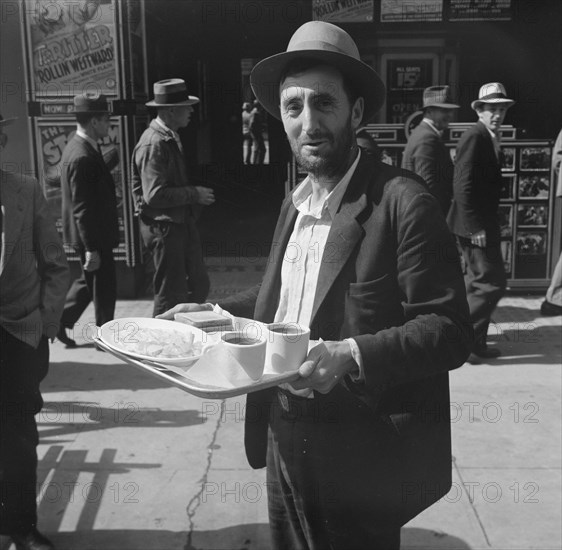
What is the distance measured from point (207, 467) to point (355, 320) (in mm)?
2514

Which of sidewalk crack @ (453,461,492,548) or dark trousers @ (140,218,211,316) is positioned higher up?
dark trousers @ (140,218,211,316)

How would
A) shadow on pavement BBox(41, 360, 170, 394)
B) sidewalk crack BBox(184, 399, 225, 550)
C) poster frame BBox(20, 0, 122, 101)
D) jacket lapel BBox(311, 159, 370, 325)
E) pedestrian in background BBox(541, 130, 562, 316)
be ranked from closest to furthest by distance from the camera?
jacket lapel BBox(311, 159, 370, 325)
sidewalk crack BBox(184, 399, 225, 550)
shadow on pavement BBox(41, 360, 170, 394)
pedestrian in background BBox(541, 130, 562, 316)
poster frame BBox(20, 0, 122, 101)

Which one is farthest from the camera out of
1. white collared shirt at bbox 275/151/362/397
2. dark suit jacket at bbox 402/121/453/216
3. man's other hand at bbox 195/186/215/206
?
dark suit jacket at bbox 402/121/453/216

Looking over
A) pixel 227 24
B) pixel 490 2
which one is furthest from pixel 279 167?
pixel 490 2

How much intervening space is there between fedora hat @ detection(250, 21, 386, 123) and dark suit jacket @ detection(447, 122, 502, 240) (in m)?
3.99

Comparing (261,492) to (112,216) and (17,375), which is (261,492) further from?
(112,216)

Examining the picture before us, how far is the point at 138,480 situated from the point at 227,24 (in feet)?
29.0

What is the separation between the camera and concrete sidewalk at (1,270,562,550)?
12.5 feet

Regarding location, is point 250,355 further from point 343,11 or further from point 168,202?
point 343,11

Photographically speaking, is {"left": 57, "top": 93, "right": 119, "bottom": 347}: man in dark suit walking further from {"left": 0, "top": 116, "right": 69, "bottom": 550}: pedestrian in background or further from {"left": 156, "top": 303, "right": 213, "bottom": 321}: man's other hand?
{"left": 156, "top": 303, "right": 213, "bottom": 321}: man's other hand

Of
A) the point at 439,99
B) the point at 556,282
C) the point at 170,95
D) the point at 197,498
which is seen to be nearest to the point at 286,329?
the point at 197,498

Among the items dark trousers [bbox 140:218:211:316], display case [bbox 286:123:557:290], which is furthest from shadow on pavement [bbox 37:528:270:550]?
display case [bbox 286:123:557:290]

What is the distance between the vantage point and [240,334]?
2.29 metres

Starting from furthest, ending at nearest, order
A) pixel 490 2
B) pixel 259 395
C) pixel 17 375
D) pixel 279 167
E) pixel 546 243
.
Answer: pixel 279 167 < pixel 490 2 < pixel 546 243 < pixel 17 375 < pixel 259 395
